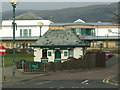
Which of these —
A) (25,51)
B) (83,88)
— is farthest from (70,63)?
(25,51)

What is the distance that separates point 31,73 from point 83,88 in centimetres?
1282

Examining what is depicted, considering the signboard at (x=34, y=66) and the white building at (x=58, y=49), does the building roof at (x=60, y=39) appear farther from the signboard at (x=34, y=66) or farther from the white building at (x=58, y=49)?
the signboard at (x=34, y=66)

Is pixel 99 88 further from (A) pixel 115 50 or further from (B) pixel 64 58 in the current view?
(A) pixel 115 50

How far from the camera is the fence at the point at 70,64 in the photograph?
113 feet

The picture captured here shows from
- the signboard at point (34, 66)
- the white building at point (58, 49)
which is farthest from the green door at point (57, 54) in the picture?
the signboard at point (34, 66)

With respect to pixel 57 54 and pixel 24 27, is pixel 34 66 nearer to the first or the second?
pixel 57 54

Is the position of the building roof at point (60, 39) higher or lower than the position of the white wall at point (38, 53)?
higher

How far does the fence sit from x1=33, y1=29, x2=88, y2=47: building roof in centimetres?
273

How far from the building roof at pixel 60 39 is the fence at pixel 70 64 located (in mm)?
2733

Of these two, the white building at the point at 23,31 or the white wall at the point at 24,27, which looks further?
the white wall at the point at 24,27

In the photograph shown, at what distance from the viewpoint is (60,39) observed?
44750mm

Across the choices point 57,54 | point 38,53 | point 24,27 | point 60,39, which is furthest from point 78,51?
point 24,27

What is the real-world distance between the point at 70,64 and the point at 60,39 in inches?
304

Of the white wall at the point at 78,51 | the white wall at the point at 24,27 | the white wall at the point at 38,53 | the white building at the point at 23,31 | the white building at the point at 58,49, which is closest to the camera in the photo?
the white building at the point at 58,49
